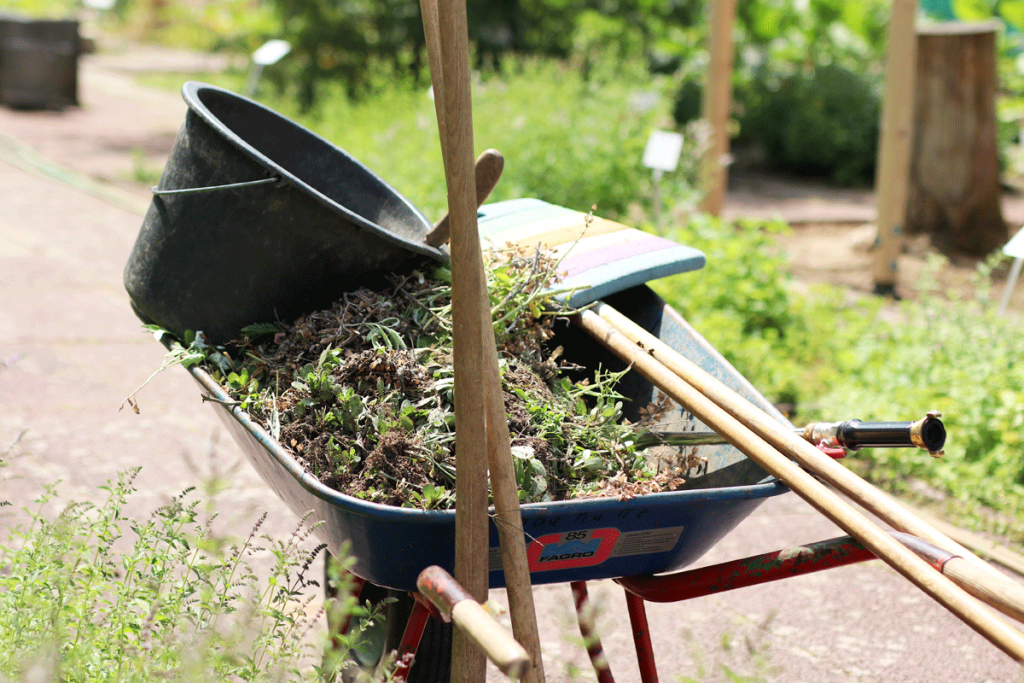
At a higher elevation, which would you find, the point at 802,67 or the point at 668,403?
the point at 802,67

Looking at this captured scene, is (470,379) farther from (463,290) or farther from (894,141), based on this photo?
(894,141)

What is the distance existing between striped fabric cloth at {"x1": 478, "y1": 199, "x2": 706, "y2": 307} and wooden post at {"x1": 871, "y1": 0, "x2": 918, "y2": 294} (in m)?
3.92

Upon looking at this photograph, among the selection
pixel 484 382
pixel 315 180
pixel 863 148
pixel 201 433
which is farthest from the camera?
pixel 863 148

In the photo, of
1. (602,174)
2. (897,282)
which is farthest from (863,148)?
(602,174)

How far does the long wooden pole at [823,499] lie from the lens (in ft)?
4.21

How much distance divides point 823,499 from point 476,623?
61cm

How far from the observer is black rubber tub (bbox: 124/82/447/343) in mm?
2004

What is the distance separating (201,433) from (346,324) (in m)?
2.12

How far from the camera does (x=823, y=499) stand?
149 cm

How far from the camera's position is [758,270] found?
4.71 m

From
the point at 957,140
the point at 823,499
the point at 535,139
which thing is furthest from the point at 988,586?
the point at 957,140

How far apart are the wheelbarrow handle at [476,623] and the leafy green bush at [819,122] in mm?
9455

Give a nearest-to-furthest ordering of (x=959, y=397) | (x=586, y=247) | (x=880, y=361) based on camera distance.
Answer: (x=586, y=247), (x=959, y=397), (x=880, y=361)

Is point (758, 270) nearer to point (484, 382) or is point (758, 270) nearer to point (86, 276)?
point (484, 382)
